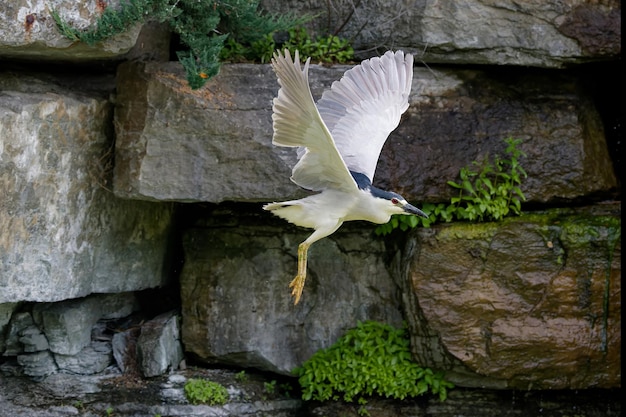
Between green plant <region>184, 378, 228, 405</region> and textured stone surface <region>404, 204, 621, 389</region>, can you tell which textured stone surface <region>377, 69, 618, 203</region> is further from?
green plant <region>184, 378, 228, 405</region>

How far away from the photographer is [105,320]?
6051mm

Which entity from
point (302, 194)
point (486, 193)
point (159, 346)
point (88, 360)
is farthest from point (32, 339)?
point (486, 193)

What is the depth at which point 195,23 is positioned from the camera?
4.98m

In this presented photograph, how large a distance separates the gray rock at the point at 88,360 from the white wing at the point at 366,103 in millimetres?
2130

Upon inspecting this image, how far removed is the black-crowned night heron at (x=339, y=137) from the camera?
4.00 meters

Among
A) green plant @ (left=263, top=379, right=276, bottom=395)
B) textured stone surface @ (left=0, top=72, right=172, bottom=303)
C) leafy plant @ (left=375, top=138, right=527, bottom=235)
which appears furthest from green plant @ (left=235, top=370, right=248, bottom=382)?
leafy plant @ (left=375, top=138, right=527, bottom=235)

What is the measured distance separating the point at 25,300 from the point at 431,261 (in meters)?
2.26

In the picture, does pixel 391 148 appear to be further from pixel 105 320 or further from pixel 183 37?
pixel 105 320

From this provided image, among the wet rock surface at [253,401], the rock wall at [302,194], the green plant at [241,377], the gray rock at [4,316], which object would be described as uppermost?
the rock wall at [302,194]

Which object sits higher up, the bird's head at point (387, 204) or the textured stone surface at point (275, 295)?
the bird's head at point (387, 204)

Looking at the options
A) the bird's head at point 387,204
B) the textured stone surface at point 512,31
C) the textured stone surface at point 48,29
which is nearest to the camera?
the bird's head at point 387,204

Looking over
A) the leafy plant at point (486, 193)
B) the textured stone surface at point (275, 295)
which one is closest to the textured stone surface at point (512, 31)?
the leafy plant at point (486, 193)

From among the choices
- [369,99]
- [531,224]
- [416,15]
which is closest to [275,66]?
[369,99]

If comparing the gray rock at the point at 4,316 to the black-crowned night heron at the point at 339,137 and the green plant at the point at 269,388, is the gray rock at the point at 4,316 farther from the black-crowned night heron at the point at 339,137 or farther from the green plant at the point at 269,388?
the black-crowned night heron at the point at 339,137
